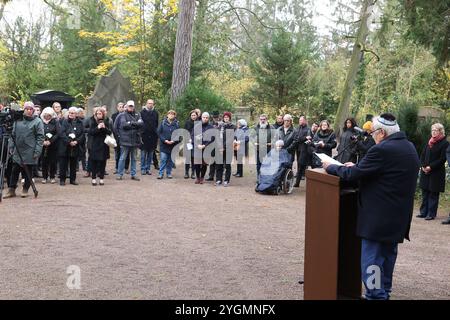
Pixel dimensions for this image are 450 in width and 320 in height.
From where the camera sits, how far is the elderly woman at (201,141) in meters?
14.9

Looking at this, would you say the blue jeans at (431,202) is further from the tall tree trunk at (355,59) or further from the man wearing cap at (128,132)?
the tall tree trunk at (355,59)

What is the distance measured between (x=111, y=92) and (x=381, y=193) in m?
16.9

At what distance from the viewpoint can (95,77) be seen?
92.2ft

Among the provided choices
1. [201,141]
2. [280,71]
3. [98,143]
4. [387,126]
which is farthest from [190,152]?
[280,71]

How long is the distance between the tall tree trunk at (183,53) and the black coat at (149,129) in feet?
11.0

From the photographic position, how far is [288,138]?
14016mm

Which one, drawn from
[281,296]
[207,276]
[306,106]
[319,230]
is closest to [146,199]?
[207,276]

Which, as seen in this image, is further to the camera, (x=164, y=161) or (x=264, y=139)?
(x=164, y=161)

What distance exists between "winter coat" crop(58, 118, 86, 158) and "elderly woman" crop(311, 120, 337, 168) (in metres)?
5.65

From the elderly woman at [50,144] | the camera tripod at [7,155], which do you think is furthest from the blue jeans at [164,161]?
the camera tripod at [7,155]

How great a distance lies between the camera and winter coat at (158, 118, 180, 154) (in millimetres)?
15188

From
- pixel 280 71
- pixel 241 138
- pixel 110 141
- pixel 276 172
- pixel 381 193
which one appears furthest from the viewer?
pixel 280 71

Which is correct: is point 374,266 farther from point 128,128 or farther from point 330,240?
point 128,128

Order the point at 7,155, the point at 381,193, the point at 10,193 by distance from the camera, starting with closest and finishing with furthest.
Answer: the point at 381,193
the point at 7,155
the point at 10,193
